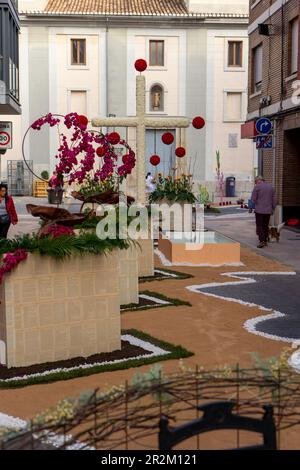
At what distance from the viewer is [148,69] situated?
3812cm

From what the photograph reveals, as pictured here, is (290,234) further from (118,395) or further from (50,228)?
(118,395)

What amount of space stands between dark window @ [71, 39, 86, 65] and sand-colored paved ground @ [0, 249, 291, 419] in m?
29.7

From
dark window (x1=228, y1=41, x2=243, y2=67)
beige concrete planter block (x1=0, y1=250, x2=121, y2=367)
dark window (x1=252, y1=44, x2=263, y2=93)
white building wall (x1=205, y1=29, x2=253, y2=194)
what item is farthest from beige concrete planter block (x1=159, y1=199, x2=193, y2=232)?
dark window (x1=228, y1=41, x2=243, y2=67)

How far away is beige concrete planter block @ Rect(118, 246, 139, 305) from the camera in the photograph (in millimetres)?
8922

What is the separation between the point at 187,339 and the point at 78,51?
1308 inches

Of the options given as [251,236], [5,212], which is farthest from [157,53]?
[5,212]

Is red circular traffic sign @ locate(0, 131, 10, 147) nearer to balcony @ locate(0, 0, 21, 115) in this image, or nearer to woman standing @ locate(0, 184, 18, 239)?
balcony @ locate(0, 0, 21, 115)

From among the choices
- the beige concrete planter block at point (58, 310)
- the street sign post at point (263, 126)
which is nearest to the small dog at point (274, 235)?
the street sign post at point (263, 126)

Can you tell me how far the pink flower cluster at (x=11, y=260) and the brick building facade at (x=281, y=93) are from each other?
14.0 metres

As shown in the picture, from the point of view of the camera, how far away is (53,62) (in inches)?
1494

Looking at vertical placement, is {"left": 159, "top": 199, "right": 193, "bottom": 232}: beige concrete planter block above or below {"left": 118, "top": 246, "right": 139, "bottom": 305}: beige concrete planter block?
above

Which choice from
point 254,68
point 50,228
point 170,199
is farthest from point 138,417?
point 254,68

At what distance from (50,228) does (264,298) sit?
428cm

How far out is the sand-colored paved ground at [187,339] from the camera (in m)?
5.46
